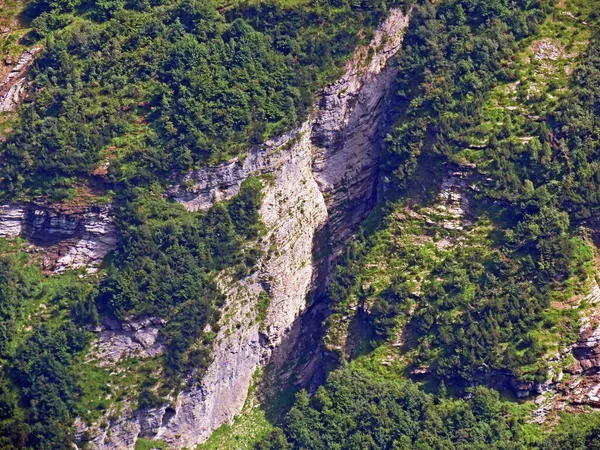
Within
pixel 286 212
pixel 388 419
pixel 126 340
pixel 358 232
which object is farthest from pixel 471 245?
pixel 126 340

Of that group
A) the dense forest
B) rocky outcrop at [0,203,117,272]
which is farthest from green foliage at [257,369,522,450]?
rocky outcrop at [0,203,117,272]

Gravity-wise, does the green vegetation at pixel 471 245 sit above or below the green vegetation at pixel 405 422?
above

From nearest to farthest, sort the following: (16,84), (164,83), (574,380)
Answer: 1. (574,380)
2. (164,83)
3. (16,84)

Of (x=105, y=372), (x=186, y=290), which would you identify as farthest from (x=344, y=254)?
(x=105, y=372)

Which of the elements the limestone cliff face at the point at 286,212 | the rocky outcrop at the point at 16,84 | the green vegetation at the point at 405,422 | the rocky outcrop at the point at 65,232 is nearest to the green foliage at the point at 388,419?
the green vegetation at the point at 405,422

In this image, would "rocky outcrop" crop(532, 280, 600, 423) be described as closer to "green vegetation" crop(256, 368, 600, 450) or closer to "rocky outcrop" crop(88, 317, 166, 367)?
"green vegetation" crop(256, 368, 600, 450)

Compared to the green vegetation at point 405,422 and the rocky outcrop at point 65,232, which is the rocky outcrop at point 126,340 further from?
the green vegetation at point 405,422

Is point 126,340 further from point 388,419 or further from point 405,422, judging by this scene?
point 405,422
